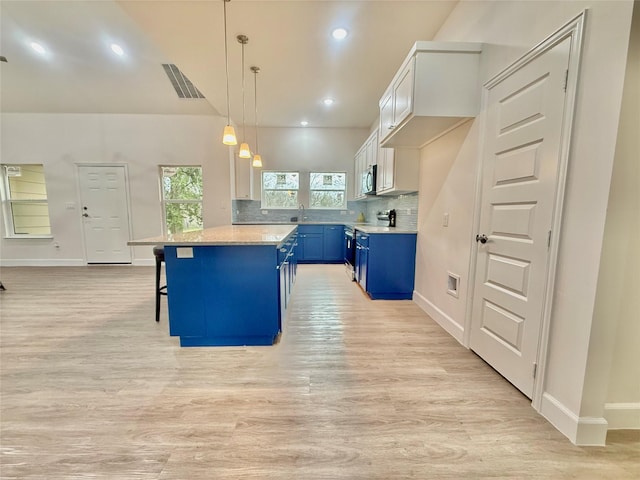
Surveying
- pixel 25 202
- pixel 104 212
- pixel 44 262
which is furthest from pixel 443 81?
pixel 25 202

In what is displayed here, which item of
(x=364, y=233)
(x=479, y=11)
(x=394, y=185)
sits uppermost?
(x=479, y=11)

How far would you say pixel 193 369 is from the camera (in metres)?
1.91

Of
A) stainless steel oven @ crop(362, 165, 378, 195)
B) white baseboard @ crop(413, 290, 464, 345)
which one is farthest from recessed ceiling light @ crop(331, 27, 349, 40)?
white baseboard @ crop(413, 290, 464, 345)

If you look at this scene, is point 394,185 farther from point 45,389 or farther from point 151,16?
point 45,389

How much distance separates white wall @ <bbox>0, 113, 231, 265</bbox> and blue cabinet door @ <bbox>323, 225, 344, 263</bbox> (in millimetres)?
2115

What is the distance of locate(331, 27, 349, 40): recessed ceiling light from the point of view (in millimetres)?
2602

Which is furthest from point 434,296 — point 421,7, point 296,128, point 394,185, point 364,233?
point 296,128

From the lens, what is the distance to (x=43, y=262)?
5.20m

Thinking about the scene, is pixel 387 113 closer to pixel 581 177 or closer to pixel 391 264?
pixel 391 264

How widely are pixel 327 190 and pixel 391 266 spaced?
10.1 feet

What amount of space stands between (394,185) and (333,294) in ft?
5.43

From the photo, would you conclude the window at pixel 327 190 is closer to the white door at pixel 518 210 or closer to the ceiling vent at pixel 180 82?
the ceiling vent at pixel 180 82

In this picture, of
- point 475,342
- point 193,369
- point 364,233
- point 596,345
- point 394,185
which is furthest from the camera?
point 364,233

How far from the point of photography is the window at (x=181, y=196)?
532cm
